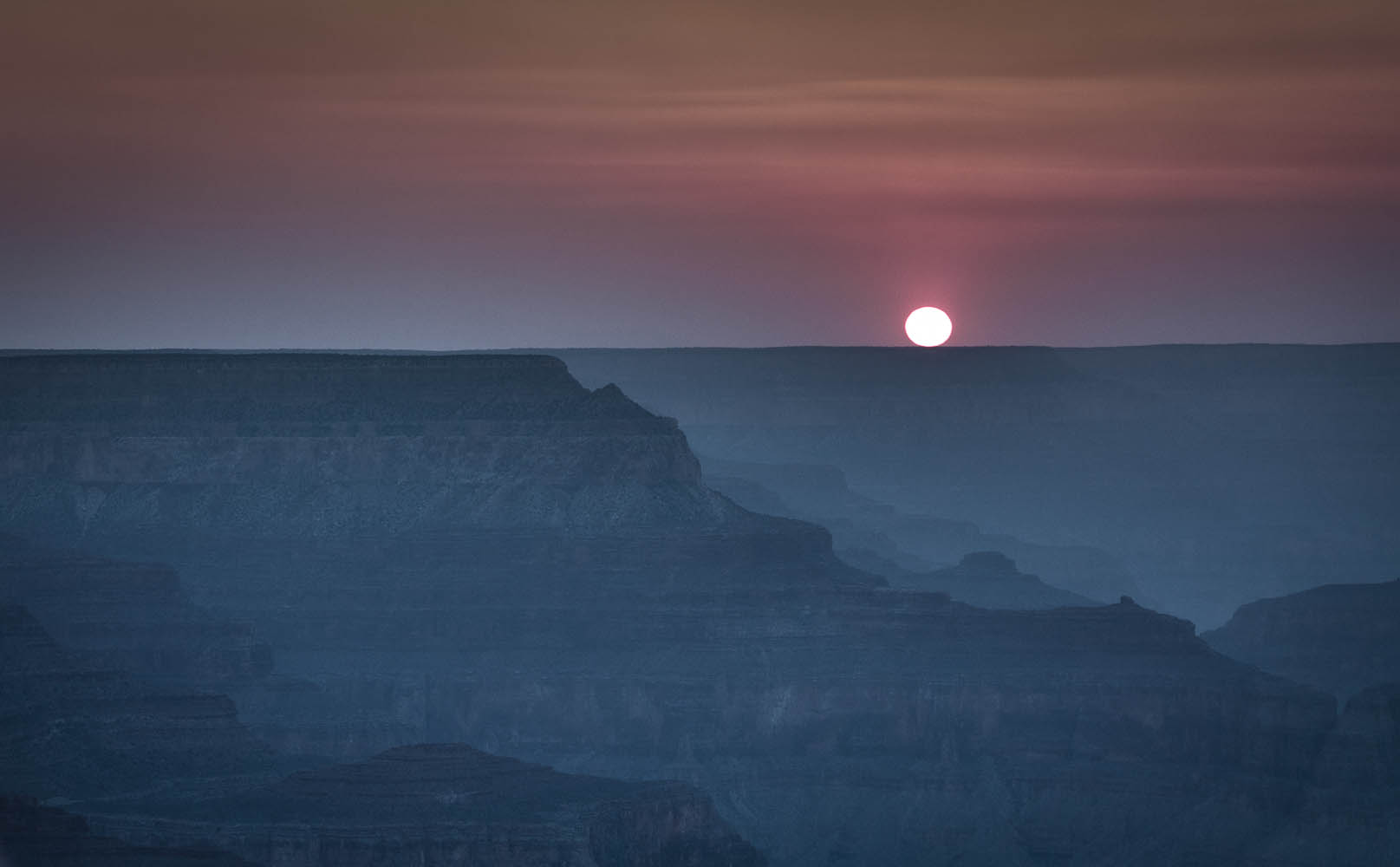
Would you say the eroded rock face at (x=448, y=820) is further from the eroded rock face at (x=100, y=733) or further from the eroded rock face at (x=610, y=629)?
the eroded rock face at (x=100, y=733)

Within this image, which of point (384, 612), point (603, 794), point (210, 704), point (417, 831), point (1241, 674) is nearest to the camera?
point (417, 831)

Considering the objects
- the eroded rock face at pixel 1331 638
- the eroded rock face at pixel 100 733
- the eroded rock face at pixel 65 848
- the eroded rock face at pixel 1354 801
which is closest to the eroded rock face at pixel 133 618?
the eroded rock face at pixel 100 733

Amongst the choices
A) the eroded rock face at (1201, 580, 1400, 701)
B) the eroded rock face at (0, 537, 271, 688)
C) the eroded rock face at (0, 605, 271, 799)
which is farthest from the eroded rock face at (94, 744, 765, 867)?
the eroded rock face at (1201, 580, 1400, 701)

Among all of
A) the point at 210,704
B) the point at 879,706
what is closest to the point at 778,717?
the point at 879,706

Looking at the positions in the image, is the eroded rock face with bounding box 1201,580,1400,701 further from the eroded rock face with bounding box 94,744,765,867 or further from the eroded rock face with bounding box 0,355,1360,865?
the eroded rock face with bounding box 94,744,765,867

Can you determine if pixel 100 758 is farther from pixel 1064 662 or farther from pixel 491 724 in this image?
pixel 1064 662
